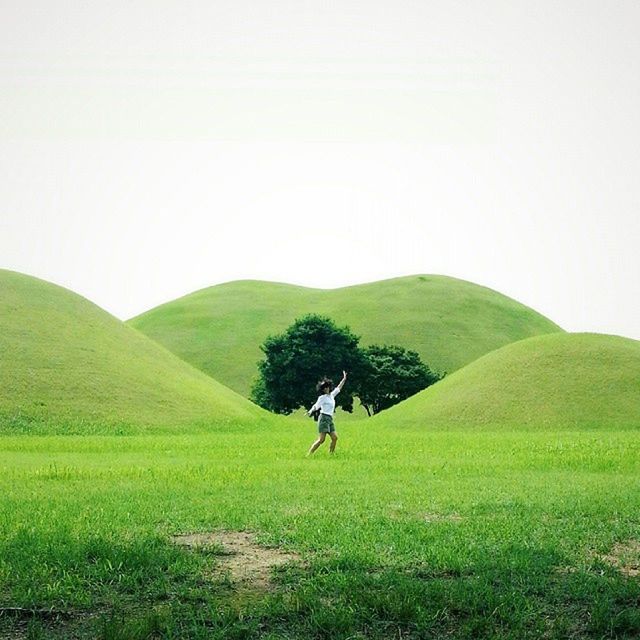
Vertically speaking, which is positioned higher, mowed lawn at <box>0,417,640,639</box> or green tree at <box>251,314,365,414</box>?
green tree at <box>251,314,365,414</box>

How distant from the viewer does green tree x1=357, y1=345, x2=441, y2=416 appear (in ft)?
301

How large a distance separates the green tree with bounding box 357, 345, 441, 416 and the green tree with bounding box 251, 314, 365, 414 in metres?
1.55

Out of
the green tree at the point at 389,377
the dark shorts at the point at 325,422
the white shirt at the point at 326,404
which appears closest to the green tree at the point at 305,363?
the green tree at the point at 389,377

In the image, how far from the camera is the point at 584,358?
202 feet

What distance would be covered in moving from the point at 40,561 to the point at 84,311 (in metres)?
64.2

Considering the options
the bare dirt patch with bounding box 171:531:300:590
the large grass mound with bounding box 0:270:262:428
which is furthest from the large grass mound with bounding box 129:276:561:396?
the bare dirt patch with bounding box 171:531:300:590

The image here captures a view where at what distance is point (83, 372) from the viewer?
55.2 meters

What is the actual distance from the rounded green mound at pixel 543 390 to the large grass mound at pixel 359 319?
192ft

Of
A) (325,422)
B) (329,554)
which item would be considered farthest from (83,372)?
(329,554)

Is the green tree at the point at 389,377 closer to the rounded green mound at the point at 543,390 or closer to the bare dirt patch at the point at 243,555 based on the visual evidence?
the rounded green mound at the point at 543,390

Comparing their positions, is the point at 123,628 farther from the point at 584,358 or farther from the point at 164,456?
the point at 584,358

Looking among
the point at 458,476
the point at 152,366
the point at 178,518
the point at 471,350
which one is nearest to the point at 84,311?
the point at 152,366

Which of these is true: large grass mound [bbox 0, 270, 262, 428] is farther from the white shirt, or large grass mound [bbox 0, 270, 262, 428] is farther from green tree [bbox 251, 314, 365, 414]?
the white shirt

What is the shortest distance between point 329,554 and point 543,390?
49.4m
